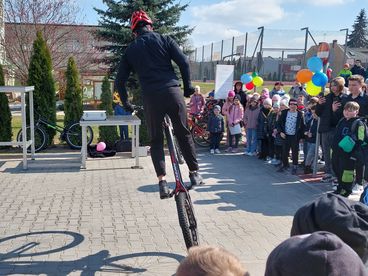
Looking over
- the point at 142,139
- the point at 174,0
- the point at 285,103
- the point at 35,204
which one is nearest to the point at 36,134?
the point at 142,139

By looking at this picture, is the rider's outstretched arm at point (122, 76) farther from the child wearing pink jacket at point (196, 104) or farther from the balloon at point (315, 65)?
the child wearing pink jacket at point (196, 104)

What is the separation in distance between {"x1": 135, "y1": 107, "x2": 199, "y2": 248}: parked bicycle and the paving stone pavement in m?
0.38

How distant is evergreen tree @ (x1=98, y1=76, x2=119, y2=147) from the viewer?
40.1 ft

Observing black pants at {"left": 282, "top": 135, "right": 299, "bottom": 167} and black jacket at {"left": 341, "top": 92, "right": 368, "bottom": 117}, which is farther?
black pants at {"left": 282, "top": 135, "right": 299, "bottom": 167}

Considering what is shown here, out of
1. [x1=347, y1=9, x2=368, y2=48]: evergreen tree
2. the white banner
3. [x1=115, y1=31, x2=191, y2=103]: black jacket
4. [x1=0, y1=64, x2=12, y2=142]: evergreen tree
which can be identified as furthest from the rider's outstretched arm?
[x1=347, y1=9, x2=368, y2=48]: evergreen tree

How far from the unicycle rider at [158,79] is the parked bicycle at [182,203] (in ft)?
0.26

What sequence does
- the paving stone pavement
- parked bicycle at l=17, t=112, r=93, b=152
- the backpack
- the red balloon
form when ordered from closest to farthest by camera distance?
the paving stone pavement → the backpack → parked bicycle at l=17, t=112, r=93, b=152 → the red balloon

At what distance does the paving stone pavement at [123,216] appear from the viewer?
14.8 feet

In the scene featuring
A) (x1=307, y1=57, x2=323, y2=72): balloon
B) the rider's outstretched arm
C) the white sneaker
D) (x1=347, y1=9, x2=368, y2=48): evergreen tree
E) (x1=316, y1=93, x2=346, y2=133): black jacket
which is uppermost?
(x1=347, y1=9, x2=368, y2=48): evergreen tree

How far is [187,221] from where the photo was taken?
14.1 feet

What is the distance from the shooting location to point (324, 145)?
8.62 m

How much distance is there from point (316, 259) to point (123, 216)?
4831mm

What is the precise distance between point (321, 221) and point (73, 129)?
1086cm

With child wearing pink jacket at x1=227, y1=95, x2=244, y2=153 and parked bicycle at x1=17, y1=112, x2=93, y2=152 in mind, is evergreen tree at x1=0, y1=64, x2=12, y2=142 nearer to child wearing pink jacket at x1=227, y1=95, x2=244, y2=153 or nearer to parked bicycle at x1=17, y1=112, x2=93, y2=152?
parked bicycle at x1=17, y1=112, x2=93, y2=152
